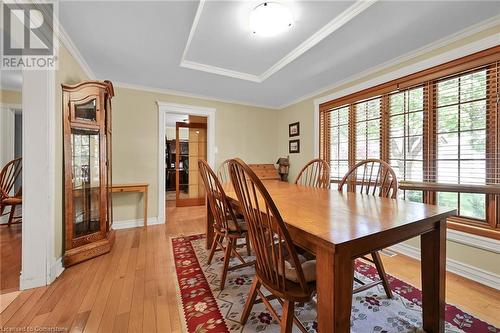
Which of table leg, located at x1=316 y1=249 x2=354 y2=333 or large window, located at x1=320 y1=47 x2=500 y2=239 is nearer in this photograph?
table leg, located at x1=316 y1=249 x2=354 y2=333

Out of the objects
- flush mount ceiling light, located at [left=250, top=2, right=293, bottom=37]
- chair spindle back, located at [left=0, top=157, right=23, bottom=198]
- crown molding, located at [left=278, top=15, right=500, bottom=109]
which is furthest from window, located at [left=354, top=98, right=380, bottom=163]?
chair spindle back, located at [left=0, top=157, right=23, bottom=198]

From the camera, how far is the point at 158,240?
2.78 metres

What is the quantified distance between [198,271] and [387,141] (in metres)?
2.63

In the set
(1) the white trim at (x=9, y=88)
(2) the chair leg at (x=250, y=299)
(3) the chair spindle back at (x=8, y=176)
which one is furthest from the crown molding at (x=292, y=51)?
(1) the white trim at (x=9, y=88)

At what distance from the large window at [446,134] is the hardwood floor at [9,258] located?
345 centimetres

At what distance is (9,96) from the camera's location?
3.58m

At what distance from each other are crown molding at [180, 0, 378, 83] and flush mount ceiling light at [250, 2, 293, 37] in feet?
1.31

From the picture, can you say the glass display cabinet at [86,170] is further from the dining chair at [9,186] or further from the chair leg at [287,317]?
the chair leg at [287,317]

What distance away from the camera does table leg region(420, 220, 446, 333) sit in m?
1.13

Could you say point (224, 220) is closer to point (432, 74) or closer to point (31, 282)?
point (31, 282)

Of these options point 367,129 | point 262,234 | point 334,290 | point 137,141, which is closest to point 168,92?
point 137,141

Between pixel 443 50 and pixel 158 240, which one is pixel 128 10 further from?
pixel 443 50

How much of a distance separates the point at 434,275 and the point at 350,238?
0.85 m

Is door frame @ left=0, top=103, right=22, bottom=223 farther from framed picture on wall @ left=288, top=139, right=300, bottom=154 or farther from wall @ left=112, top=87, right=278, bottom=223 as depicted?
framed picture on wall @ left=288, top=139, right=300, bottom=154
